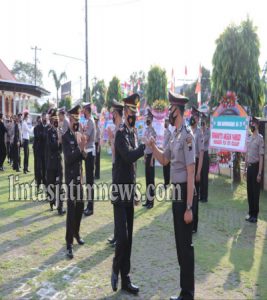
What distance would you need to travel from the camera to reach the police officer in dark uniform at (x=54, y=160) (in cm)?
826

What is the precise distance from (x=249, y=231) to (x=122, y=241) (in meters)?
3.52

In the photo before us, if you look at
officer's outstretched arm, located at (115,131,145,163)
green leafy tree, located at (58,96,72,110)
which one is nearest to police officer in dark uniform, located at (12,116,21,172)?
officer's outstretched arm, located at (115,131,145,163)

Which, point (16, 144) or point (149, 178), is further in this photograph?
point (16, 144)

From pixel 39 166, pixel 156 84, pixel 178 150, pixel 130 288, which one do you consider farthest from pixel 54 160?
pixel 156 84

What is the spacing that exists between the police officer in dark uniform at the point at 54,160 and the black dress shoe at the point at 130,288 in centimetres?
405

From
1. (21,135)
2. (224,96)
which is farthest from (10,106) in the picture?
(224,96)

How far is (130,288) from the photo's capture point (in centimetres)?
438

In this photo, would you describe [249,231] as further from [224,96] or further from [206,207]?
[224,96]

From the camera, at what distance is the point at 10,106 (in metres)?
34.8

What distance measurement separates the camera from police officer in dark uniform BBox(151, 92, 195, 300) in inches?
156

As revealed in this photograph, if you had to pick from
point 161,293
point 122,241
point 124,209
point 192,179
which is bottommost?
point 161,293

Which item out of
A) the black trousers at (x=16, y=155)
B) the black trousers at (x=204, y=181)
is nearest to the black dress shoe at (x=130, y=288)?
the black trousers at (x=204, y=181)

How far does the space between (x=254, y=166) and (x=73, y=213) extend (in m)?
3.94

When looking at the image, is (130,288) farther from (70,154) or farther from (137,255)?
(70,154)
